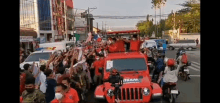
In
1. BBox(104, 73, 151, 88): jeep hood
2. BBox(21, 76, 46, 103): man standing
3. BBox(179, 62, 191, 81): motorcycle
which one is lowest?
BBox(179, 62, 191, 81): motorcycle

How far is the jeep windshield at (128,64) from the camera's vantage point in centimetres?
761

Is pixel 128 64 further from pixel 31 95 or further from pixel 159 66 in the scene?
pixel 31 95

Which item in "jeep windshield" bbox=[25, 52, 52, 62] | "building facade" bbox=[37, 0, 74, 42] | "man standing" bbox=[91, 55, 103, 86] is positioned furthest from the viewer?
"building facade" bbox=[37, 0, 74, 42]

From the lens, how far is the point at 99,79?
31.7 ft

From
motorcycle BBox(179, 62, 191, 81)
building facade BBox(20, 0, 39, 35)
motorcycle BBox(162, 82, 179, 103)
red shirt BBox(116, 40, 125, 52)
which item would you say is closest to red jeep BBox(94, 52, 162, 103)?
motorcycle BBox(162, 82, 179, 103)

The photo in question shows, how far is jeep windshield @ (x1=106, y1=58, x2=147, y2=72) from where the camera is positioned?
7.61 meters

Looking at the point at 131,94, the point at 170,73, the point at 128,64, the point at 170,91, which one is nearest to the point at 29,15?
the point at 128,64

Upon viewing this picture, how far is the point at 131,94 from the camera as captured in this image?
251 inches

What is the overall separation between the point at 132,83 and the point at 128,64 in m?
1.18

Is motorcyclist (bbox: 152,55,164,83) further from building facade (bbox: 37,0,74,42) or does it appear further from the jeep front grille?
building facade (bbox: 37,0,74,42)
